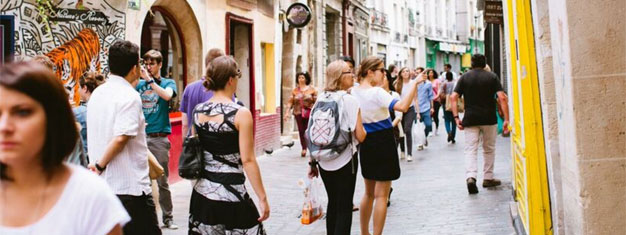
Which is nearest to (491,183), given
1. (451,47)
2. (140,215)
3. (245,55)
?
(140,215)

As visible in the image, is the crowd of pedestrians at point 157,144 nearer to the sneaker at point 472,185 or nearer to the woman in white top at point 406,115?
the sneaker at point 472,185

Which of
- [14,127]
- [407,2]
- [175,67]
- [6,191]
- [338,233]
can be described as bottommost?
[338,233]

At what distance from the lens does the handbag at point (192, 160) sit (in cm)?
538

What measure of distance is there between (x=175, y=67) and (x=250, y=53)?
3797 millimetres

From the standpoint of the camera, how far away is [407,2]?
49562 millimetres

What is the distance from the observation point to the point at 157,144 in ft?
29.7

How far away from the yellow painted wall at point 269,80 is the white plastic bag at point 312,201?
13072 millimetres

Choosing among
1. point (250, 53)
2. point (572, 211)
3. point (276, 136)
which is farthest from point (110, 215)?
point (276, 136)

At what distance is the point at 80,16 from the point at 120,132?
634 centimetres

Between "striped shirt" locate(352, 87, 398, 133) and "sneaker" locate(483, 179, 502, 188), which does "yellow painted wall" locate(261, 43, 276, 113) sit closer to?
"sneaker" locate(483, 179, 502, 188)

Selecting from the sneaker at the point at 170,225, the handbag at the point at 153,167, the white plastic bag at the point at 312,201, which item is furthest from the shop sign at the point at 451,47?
the handbag at the point at 153,167

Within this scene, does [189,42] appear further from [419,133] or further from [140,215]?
A: [140,215]

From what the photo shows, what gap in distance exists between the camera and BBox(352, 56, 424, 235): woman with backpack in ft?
25.4

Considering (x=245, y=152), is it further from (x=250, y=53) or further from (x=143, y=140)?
(x=250, y=53)
